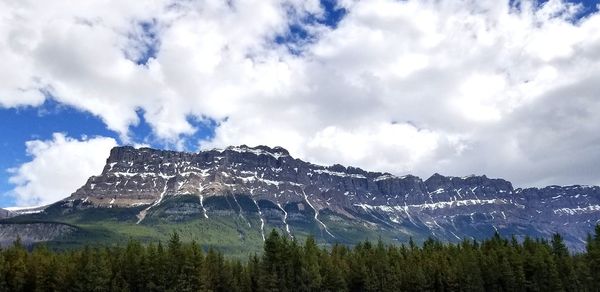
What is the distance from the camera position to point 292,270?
5349 inches

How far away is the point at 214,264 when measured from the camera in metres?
143

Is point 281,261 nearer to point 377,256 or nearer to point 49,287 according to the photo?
point 377,256

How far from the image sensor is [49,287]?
124 m

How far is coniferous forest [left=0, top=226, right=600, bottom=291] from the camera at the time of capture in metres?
124

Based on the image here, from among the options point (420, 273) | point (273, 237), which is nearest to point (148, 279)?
point (273, 237)

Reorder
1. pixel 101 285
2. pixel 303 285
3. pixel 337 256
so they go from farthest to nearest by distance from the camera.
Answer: pixel 337 256
pixel 303 285
pixel 101 285

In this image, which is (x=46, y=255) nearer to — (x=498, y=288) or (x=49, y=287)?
(x=49, y=287)

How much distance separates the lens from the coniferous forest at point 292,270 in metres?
124

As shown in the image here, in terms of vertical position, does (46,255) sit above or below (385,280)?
above

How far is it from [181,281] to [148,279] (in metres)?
9.05

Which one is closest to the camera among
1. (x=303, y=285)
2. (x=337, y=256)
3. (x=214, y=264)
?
(x=303, y=285)

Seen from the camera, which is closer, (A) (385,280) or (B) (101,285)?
(B) (101,285)

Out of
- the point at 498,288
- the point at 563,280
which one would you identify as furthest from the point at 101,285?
the point at 563,280

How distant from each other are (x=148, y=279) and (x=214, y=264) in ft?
67.9
